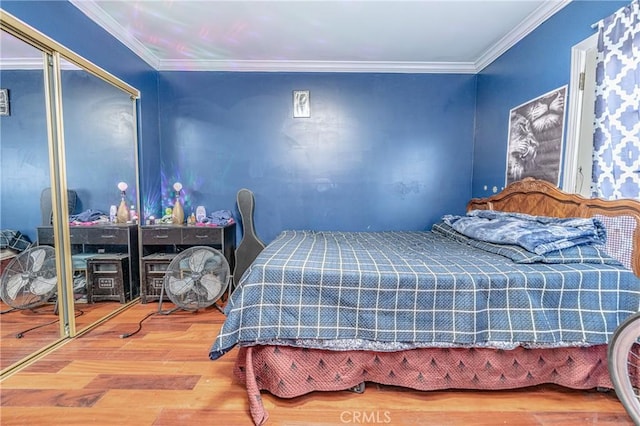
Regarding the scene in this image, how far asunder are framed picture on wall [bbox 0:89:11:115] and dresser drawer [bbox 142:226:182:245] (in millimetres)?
1353

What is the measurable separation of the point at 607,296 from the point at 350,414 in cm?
152

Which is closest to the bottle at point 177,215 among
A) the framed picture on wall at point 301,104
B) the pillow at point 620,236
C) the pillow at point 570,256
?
the framed picture on wall at point 301,104

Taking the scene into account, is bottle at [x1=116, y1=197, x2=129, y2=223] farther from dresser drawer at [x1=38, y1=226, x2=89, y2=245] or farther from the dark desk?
dresser drawer at [x1=38, y1=226, x2=89, y2=245]

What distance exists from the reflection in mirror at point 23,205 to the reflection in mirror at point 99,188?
16 centimetres

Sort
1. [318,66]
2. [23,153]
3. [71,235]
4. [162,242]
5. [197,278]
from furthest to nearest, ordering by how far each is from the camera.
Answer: [318,66] < [162,242] < [197,278] < [71,235] < [23,153]

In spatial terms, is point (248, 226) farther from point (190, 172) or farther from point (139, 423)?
point (139, 423)

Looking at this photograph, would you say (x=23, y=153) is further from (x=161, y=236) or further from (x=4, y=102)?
(x=161, y=236)

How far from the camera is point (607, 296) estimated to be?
1.49m

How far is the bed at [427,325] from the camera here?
1.46m

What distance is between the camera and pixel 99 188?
2.52 meters

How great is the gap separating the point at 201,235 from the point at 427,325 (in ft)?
7.70

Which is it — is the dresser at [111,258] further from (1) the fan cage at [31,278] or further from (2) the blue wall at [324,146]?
(2) the blue wall at [324,146]

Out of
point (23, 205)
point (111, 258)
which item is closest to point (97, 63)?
point (23, 205)

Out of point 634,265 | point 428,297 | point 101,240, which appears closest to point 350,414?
point 428,297
